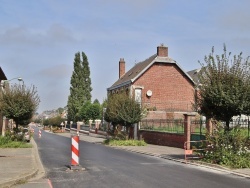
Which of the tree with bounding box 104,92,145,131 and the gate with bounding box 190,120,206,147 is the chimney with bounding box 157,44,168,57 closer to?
the tree with bounding box 104,92,145,131

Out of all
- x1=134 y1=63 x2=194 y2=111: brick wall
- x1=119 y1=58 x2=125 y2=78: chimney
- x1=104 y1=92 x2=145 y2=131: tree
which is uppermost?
x1=119 y1=58 x2=125 y2=78: chimney

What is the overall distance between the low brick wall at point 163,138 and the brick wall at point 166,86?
30.7ft

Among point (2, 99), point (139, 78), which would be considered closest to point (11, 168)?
point (2, 99)

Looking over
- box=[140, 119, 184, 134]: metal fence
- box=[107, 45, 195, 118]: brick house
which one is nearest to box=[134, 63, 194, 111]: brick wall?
box=[107, 45, 195, 118]: brick house

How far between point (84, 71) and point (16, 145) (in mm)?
57164

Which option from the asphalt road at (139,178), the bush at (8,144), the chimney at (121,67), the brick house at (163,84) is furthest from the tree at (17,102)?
the chimney at (121,67)

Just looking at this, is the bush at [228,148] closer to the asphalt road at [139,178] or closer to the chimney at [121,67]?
the asphalt road at [139,178]

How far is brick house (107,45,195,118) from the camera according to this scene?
153ft

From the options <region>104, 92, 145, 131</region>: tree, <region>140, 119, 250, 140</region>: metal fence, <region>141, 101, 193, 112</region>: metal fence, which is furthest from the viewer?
<region>141, 101, 193, 112</region>: metal fence

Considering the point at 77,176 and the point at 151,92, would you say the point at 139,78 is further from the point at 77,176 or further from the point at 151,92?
the point at 77,176

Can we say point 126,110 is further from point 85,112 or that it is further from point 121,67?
point 85,112

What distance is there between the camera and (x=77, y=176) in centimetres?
1288

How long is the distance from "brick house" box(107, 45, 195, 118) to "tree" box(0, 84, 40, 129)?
19.0 meters

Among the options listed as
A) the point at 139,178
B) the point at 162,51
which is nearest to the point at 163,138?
the point at 162,51
